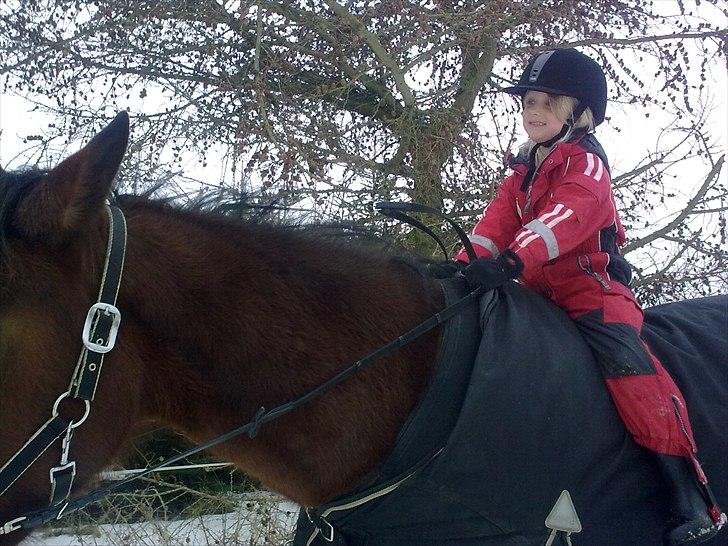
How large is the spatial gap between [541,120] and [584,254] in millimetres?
675

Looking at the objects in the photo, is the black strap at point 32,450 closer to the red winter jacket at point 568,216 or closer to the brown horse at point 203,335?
the brown horse at point 203,335

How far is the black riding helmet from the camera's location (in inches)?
112

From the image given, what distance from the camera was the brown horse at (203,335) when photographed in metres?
1.67

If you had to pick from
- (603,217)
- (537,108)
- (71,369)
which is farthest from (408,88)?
(71,369)

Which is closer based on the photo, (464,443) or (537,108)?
(464,443)

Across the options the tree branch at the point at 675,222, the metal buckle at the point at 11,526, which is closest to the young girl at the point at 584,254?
the metal buckle at the point at 11,526

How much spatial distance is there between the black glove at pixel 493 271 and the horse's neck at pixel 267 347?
0.79 ft

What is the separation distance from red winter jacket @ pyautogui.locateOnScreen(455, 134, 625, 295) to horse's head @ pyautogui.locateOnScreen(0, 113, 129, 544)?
134 centimetres

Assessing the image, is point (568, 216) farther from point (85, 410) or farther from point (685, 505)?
point (85, 410)

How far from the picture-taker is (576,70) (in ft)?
9.39

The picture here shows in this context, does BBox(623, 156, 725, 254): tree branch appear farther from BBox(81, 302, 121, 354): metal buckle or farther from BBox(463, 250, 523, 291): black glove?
BBox(81, 302, 121, 354): metal buckle

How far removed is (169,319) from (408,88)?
206 inches

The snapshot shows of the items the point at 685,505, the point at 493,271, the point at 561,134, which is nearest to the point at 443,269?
the point at 493,271

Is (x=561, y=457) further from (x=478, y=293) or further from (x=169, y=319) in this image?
(x=169, y=319)
